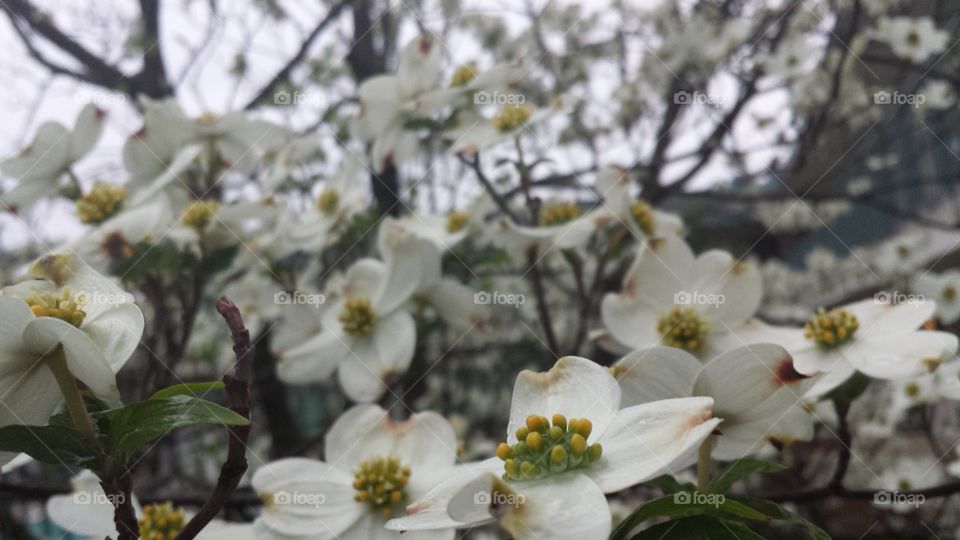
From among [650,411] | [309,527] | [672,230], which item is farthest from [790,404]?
[672,230]

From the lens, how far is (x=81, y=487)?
28.7 inches

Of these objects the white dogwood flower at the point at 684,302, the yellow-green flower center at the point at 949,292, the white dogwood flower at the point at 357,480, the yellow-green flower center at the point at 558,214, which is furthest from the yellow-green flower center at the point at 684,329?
the yellow-green flower center at the point at 949,292

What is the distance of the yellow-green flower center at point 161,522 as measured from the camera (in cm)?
66

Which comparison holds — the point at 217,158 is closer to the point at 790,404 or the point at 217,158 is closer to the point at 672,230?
the point at 672,230

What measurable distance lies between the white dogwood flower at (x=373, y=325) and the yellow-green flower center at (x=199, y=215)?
0.26 meters

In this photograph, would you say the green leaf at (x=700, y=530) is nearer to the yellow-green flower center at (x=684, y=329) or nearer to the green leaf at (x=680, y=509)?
the green leaf at (x=680, y=509)

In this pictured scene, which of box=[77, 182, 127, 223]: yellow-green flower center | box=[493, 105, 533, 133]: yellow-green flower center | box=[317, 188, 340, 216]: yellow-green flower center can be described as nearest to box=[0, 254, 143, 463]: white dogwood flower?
box=[77, 182, 127, 223]: yellow-green flower center

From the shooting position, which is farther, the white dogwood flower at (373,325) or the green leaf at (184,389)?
the white dogwood flower at (373,325)

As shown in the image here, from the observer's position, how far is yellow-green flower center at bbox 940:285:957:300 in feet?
5.53

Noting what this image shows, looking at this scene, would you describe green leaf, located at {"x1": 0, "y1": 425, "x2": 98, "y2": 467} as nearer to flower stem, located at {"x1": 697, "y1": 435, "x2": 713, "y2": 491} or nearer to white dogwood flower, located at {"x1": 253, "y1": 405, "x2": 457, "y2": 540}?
white dogwood flower, located at {"x1": 253, "y1": 405, "x2": 457, "y2": 540}

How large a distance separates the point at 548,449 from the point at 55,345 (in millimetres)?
284

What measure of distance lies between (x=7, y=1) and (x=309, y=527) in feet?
5.47

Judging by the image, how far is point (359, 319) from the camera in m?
1.03

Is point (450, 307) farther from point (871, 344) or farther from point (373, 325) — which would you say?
point (871, 344)
